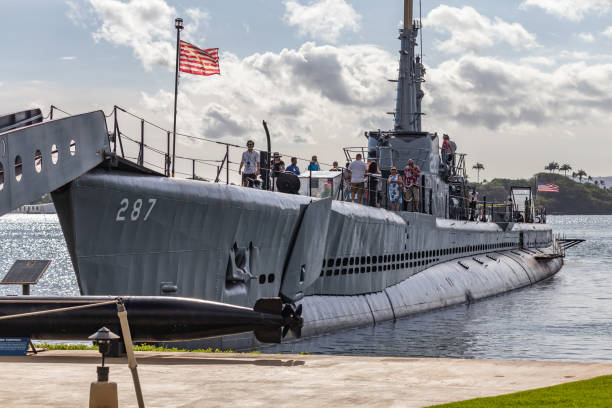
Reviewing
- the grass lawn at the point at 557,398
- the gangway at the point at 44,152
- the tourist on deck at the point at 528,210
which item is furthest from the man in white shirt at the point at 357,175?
the tourist on deck at the point at 528,210

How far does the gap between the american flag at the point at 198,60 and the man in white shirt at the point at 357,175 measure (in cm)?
576

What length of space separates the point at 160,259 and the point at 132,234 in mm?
799

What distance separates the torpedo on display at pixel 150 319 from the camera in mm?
8781

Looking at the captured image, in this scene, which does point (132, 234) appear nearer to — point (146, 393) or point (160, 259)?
point (160, 259)

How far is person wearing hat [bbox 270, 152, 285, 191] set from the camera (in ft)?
55.5

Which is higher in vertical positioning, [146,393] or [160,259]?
[160,259]

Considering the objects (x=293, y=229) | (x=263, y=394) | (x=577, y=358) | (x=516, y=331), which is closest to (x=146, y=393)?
(x=263, y=394)

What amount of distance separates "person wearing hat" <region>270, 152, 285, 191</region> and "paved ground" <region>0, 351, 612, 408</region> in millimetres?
7661

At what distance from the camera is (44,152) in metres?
9.59

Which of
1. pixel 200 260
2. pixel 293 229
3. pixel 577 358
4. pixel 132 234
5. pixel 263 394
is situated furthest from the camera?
pixel 577 358

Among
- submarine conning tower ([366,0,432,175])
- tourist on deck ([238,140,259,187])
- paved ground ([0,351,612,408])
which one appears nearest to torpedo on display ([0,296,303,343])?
paved ground ([0,351,612,408])

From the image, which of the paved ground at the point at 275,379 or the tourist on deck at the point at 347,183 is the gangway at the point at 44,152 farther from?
the tourist on deck at the point at 347,183

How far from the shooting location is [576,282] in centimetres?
4112

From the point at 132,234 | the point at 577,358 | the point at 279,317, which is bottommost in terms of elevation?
the point at 577,358
